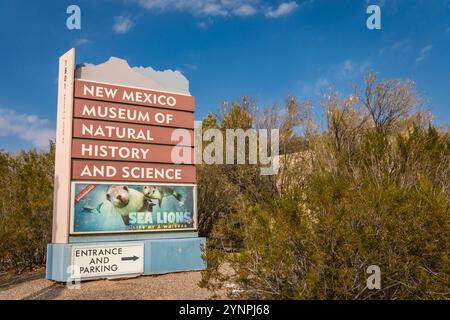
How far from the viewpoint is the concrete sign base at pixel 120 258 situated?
8.93 m

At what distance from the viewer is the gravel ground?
776 cm

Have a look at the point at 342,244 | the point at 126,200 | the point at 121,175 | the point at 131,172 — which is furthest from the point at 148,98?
the point at 342,244

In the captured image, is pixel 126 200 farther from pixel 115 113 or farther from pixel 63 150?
pixel 115 113

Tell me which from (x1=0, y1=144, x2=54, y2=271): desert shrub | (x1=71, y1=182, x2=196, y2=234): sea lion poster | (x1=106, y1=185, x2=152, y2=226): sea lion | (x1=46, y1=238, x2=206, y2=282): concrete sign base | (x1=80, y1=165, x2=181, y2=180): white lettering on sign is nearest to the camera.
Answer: (x1=46, y1=238, x2=206, y2=282): concrete sign base

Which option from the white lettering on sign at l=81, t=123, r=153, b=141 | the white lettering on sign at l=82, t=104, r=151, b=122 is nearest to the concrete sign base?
the white lettering on sign at l=81, t=123, r=153, b=141

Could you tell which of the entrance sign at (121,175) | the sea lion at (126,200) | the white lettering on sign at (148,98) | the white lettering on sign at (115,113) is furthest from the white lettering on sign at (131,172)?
the white lettering on sign at (148,98)

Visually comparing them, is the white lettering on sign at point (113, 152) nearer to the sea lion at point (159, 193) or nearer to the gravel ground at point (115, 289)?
the sea lion at point (159, 193)

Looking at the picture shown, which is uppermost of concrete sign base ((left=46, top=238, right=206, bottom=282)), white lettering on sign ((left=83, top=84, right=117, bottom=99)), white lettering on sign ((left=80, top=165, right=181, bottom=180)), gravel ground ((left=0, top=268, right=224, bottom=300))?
white lettering on sign ((left=83, top=84, right=117, bottom=99))

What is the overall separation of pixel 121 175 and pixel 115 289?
9.20 feet

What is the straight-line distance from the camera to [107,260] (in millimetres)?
9352

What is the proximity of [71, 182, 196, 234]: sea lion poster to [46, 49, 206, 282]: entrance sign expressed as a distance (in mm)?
23

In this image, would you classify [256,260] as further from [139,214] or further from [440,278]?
[139,214]

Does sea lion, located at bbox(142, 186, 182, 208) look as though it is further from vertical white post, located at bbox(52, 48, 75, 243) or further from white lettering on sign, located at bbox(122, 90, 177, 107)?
white lettering on sign, located at bbox(122, 90, 177, 107)
